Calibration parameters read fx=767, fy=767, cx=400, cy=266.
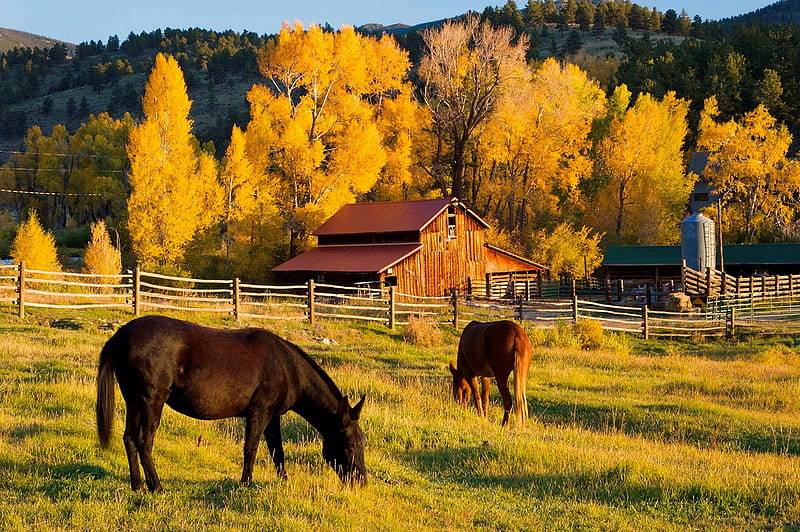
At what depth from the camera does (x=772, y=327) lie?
31.6 m

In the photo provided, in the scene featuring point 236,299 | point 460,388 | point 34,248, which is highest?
point 34,248

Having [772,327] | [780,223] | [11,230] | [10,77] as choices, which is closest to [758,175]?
[780,223]

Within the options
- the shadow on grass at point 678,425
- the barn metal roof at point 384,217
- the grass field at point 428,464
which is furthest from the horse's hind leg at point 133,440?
the barn metal roof at point 384,217

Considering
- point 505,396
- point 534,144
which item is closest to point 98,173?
point 534,144

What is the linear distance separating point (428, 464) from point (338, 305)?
19.2 m

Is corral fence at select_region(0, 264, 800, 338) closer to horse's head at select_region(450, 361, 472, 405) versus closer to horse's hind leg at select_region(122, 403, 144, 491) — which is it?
horse's head at select_region(450, 361, 472, 405)

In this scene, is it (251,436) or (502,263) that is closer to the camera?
(251,436)

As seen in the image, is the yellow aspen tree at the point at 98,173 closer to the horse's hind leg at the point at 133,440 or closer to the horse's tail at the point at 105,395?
the horse's tail at the point at 105,395

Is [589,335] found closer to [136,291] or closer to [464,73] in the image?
[136,291]

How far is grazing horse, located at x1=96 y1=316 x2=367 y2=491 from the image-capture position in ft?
20.6

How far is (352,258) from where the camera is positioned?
39906 millimetres

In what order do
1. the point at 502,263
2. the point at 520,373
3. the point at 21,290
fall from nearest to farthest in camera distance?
the point at 520,373 < the point at 21,290 < the point at 502,263

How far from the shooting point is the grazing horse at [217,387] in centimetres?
629

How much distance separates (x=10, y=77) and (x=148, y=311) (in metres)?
182
